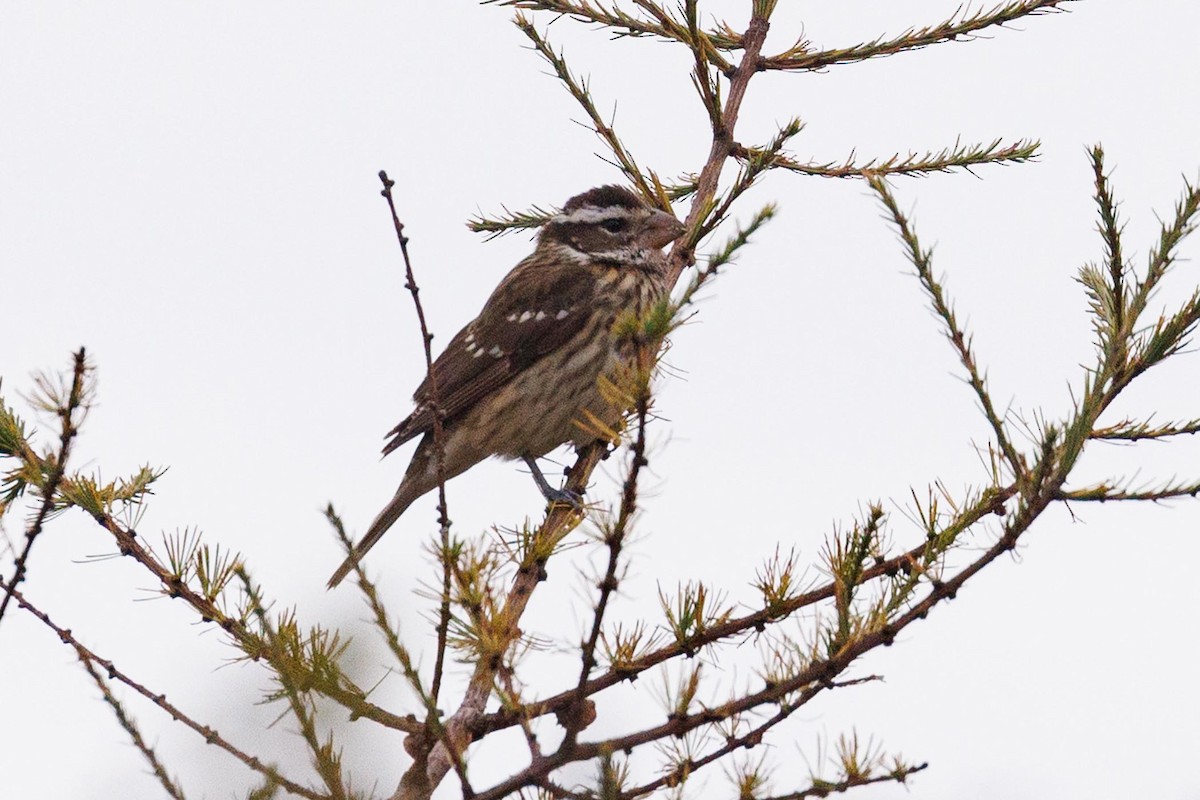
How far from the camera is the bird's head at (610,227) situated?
6578 mm

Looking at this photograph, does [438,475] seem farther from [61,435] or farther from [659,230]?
[659,230]

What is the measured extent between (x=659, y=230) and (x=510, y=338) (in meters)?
0.88

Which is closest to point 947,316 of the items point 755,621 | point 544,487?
point 755,621

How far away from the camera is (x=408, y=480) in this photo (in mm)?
6371

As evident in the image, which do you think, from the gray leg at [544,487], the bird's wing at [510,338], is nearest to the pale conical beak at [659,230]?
the bird's wing at [510,338]

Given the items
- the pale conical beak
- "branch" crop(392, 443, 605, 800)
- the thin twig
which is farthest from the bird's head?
the thin twig

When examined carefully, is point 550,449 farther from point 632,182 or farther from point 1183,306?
point 1183,306

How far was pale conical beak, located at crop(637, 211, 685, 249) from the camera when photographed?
20.2 ft

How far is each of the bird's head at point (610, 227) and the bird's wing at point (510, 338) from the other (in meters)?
0.20

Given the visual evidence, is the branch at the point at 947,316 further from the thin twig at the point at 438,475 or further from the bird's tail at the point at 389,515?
the bird's tail at the point at 389,515

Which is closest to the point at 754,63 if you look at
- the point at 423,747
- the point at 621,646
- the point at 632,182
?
the point at 632,182

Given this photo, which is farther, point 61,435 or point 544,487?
point 544,487

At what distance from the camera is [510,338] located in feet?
21.5

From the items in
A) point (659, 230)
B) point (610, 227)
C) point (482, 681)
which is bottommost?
point (482, 681)
